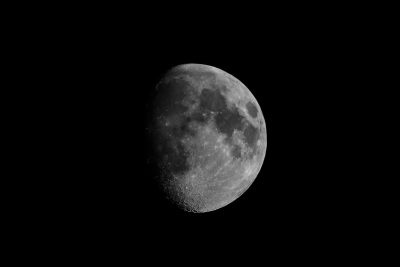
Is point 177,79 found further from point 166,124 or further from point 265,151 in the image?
point 265,151

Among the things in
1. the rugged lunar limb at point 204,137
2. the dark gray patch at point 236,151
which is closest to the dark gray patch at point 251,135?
the rugged lunar limb at point 204,137

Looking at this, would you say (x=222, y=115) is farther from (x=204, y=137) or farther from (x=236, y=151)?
(x=236, y=151)

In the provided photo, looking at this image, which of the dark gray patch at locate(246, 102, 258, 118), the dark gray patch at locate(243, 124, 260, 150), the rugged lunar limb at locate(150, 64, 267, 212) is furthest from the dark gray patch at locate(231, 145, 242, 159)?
the dark gray patch at locate(246, 102, 258, 118)

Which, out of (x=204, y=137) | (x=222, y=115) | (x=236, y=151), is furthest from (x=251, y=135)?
(x=204, y=137)

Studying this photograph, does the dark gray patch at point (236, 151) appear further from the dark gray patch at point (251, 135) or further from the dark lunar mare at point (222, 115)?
the dark gray patch at point (251, 135)

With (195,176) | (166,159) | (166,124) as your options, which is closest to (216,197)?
(195,176)

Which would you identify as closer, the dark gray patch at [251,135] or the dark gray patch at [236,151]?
the dark gray patch at [236,151]

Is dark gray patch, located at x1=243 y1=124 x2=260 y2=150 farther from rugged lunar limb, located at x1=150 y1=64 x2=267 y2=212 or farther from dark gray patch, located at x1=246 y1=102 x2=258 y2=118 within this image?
dark gray patch, located at x1=246 y1=102 x2=258 y2=118
